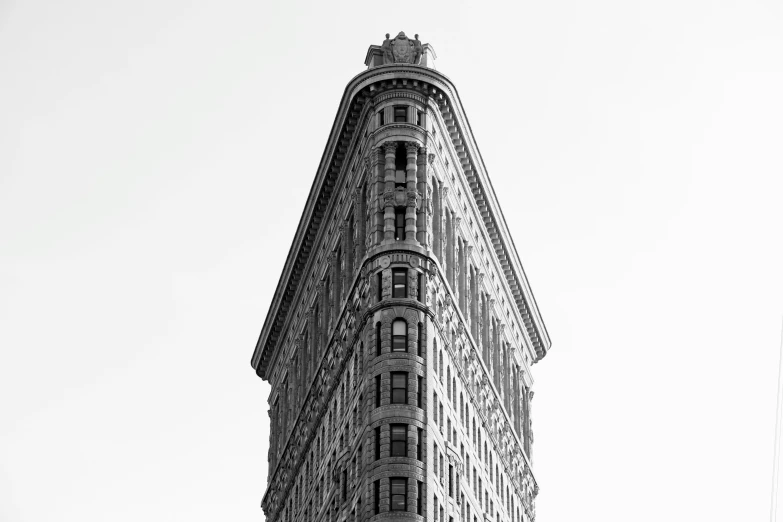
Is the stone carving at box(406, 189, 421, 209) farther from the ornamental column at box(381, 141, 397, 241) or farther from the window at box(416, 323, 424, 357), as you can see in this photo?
the window at box(416, 323, 424, 357)

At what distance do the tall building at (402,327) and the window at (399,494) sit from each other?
0.10 metres

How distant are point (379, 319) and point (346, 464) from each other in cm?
1184

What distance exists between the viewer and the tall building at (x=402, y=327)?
128m

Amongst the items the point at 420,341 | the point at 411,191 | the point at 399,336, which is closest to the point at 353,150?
the point at 411,191

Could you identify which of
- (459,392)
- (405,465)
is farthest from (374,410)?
(459,392)

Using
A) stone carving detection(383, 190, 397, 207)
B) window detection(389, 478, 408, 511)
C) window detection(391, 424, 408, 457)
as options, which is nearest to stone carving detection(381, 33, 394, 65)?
stone carving detection(383, 190, 397, 207)

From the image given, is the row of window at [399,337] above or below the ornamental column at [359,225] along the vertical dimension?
below

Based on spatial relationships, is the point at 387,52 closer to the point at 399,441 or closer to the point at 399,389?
the point at 399,389

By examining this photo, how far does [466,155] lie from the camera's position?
152 meters

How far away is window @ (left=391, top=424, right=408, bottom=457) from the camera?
410 ft

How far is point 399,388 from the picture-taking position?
422ft

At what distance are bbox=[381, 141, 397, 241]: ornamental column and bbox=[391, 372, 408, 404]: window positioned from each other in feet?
42.2

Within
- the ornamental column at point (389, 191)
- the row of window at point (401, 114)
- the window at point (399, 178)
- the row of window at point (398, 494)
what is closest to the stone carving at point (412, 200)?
the ornamental column at point (389, 191)

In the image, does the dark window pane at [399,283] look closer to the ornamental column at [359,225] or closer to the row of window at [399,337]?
the row of window at [399,337]
